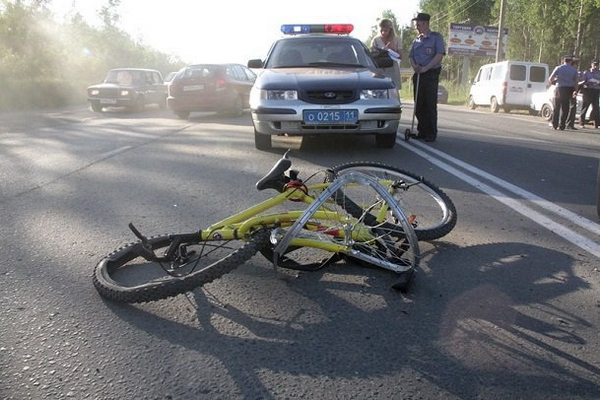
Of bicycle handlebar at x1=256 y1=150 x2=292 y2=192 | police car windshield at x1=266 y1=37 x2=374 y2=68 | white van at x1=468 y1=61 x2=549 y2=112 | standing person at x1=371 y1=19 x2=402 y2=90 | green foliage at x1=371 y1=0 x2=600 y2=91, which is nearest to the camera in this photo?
bicycle handlebar at x1=256 y1=150 x2=292 y2=192

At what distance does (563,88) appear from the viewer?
12375 mm

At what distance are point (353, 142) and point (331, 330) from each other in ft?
20.3

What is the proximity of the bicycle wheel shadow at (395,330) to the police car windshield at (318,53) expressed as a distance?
531cm

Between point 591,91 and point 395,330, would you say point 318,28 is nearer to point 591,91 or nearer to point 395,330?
point 591,91

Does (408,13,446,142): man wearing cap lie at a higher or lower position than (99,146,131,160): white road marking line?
higher

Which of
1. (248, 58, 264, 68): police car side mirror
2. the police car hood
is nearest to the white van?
(248, 58, 264, 68): police car side mirror

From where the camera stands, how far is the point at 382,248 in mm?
2936

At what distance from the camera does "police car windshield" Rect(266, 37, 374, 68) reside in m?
7.88

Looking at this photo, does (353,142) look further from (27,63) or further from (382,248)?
(27,63)

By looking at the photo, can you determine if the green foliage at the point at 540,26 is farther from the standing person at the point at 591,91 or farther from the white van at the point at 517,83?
the standing person at the point at 591,91

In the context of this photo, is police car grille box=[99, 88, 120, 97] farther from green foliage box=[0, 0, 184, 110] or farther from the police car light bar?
the police car light bar

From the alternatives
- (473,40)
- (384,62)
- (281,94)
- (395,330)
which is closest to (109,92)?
(384,62)

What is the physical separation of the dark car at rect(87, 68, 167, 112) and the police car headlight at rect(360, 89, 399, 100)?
498 inches

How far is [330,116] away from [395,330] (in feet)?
15.1
